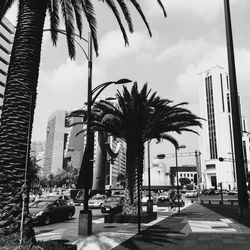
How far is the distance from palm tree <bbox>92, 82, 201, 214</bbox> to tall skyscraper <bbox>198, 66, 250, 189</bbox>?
121535 millimetres

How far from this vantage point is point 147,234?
13.0 meters

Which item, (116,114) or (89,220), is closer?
(89,220)

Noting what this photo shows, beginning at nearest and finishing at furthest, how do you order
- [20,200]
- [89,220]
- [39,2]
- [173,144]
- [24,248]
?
1. [24,248]
2. [20,200]
3. [39,2]
4. [89,220]
5. [173,144]

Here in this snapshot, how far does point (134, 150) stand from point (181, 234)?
7.27 meters

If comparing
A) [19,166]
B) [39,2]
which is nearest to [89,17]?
[39,2]

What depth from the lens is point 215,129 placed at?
469 ft

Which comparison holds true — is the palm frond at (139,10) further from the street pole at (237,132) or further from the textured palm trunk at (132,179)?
the textured palm trunk at (132,179)

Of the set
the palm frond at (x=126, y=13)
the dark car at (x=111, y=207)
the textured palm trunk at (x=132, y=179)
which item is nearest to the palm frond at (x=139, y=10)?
the palm frond at (x=126, y=13)

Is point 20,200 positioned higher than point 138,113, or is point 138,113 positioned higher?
point 138,113

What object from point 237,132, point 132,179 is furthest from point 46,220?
point 237,132

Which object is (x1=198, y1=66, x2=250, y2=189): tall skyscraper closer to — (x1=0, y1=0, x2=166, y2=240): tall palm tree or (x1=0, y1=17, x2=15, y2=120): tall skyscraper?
(x1=0, y1=17, x2=15, y2=120): tall skyscraper

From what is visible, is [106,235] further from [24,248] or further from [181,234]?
[24,248]

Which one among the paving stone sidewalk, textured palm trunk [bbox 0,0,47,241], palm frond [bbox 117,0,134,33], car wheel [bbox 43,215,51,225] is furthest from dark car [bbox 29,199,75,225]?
palm frond [bbox 117,0,134,33]

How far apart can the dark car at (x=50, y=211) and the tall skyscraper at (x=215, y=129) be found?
124 meters
